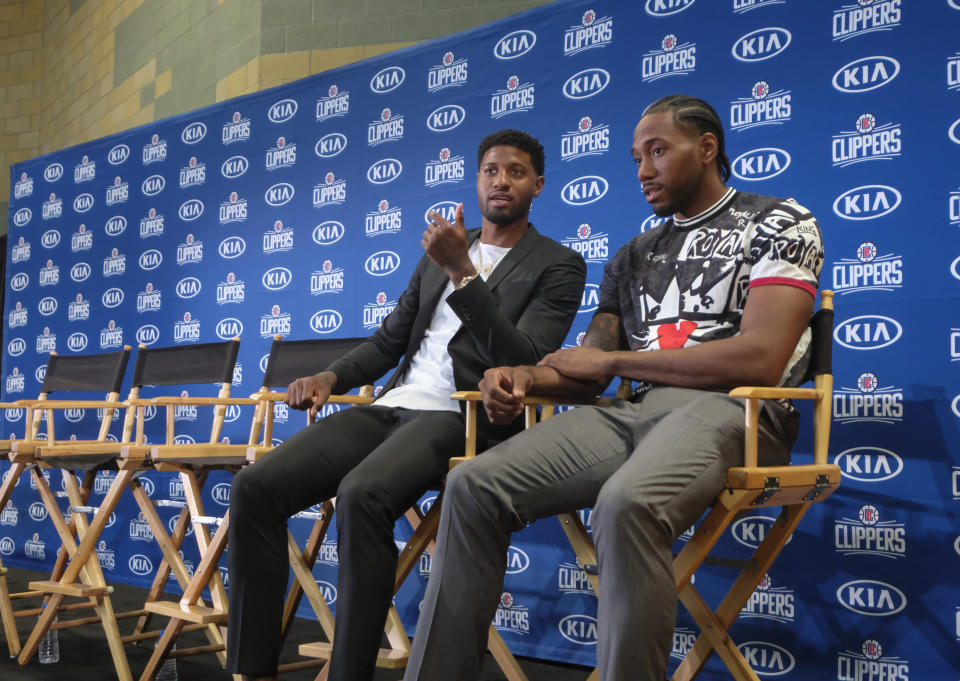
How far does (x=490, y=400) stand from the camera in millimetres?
1906

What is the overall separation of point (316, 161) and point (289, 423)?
1.22 meters

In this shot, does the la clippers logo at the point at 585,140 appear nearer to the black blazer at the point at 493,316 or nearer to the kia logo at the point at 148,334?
the black blazer at the point at 493,316

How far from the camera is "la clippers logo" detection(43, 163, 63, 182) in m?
5.37

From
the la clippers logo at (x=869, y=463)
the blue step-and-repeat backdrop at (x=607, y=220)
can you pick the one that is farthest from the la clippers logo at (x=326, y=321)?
the la clippers logo at (x=869, y=463)

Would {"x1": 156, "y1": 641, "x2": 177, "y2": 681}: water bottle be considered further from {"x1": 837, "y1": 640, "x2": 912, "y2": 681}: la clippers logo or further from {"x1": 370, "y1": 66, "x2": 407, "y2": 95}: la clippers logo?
{"x1": 370, "y1": 66, "x2": 407, "y2": 95}: la clippers logo

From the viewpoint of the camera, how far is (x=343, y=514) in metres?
2.03

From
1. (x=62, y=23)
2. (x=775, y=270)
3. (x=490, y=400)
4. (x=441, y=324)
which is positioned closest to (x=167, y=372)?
(x=441, y=324)

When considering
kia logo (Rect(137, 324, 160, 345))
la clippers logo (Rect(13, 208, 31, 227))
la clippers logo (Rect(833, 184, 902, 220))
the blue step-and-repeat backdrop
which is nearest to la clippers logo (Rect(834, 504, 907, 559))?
the blue step-and-repeat backdrop

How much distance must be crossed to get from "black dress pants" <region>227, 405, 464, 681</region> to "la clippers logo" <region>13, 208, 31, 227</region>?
13.5ft

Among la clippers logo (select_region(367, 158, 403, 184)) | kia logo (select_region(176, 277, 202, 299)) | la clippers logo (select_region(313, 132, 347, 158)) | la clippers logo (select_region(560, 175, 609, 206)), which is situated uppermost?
la clippers logo (select_region(313, 132, 347, 158))

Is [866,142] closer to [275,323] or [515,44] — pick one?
[515,44]

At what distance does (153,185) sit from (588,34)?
276 centimetres

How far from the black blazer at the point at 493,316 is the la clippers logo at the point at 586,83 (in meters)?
0.86

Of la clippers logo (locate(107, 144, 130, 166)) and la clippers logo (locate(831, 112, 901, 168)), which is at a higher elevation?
la clippers logo (locate(107, 144, 130, 166))
